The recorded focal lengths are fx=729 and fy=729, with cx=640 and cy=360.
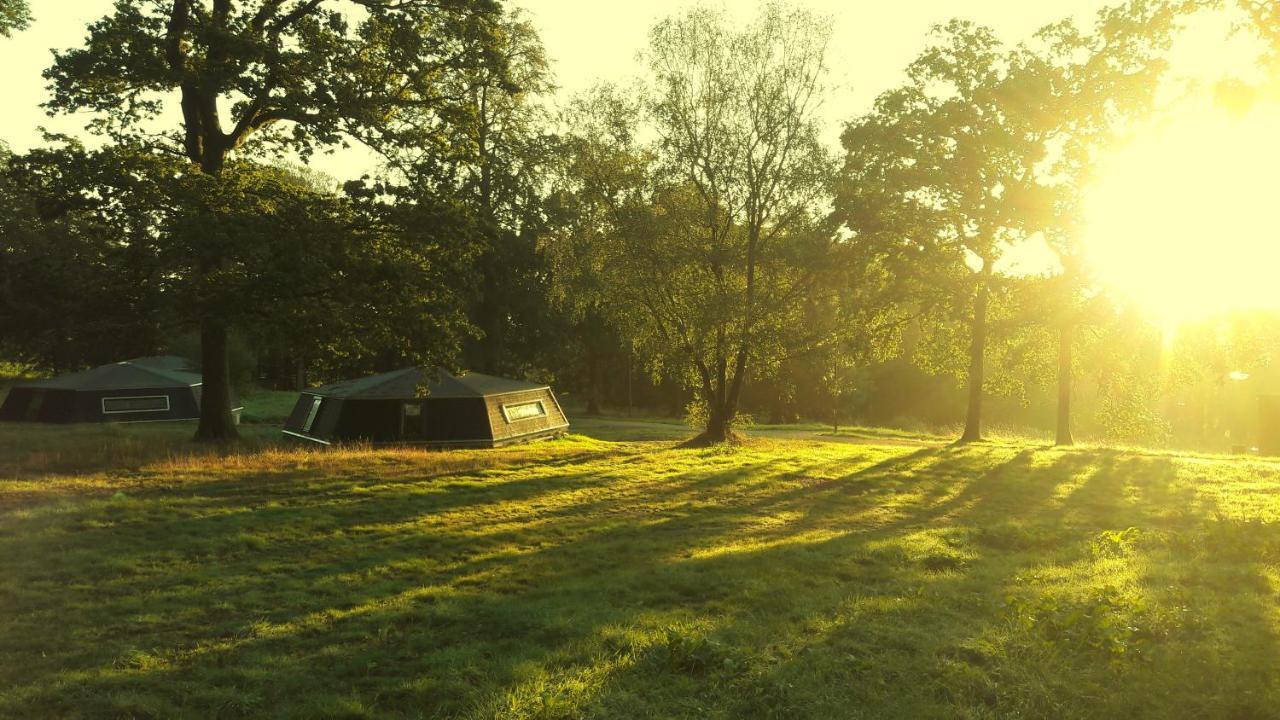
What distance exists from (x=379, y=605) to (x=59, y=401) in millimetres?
27938

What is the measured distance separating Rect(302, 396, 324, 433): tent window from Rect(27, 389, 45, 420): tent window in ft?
39.0

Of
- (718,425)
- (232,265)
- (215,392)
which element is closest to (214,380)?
(215,392)

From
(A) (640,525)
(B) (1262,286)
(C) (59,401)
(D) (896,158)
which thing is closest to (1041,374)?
(B) (1262,286)

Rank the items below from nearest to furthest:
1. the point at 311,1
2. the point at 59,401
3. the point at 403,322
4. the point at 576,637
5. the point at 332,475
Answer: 1. the point at 576,637
2. the point at 332,475
3. the point at 403,322
4. the point at 311,1
5. the point at 59,401

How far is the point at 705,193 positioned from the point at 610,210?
3559 millimetres

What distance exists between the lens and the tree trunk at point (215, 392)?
19406mm

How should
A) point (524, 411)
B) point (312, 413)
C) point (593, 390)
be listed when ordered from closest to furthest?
1. point (312, 413)
2. point (524, 411)
3. point (593, 390)

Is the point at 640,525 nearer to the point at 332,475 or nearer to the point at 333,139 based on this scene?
the point at 332,475

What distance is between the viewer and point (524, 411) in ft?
91.5

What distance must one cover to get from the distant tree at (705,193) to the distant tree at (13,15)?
54.2ft

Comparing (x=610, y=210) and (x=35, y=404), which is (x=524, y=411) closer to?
(x=610, y=210)

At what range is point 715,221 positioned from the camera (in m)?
26.2

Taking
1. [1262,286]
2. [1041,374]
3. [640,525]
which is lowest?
[640,525]

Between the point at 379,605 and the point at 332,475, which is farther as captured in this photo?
the point at 332,475
